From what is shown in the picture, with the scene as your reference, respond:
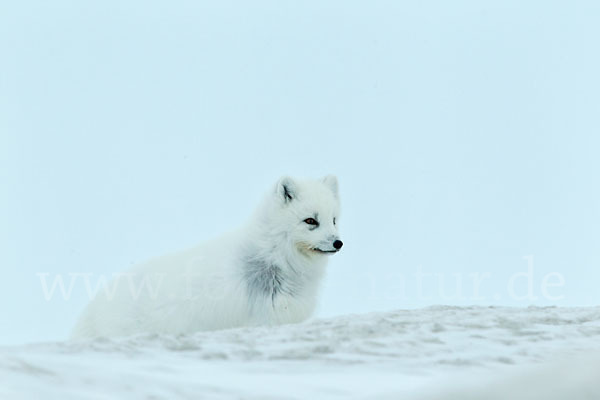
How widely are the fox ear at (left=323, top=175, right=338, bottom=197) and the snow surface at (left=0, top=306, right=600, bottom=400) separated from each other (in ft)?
9.56

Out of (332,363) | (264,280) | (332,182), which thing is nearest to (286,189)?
(332,182)

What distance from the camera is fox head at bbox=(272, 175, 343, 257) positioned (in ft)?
20.5

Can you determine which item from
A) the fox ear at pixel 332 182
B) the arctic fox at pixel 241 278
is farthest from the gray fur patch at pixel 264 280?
the fox ear at pixel 332 182

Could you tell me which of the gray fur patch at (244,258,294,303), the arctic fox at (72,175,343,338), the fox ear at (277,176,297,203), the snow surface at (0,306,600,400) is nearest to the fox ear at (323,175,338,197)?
the arctic fox at (72,175,343,338)

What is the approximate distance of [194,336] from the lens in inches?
121

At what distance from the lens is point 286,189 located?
637 centimetres

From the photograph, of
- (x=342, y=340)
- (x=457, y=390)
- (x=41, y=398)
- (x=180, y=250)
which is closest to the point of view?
(x=457, y=390)

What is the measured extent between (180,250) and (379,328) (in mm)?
3385

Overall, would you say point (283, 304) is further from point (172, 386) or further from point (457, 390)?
point (457, 390)

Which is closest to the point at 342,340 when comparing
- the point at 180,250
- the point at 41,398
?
the point at 41,398

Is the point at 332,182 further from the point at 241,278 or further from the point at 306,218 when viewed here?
the point at 241,278

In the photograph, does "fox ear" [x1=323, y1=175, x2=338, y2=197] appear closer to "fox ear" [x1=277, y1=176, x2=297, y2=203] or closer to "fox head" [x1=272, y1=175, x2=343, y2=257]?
"fox head" [x1=272, y1=175, x2=343, y2=257]

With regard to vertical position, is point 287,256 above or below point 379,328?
A: above

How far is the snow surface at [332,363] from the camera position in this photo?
157cm
